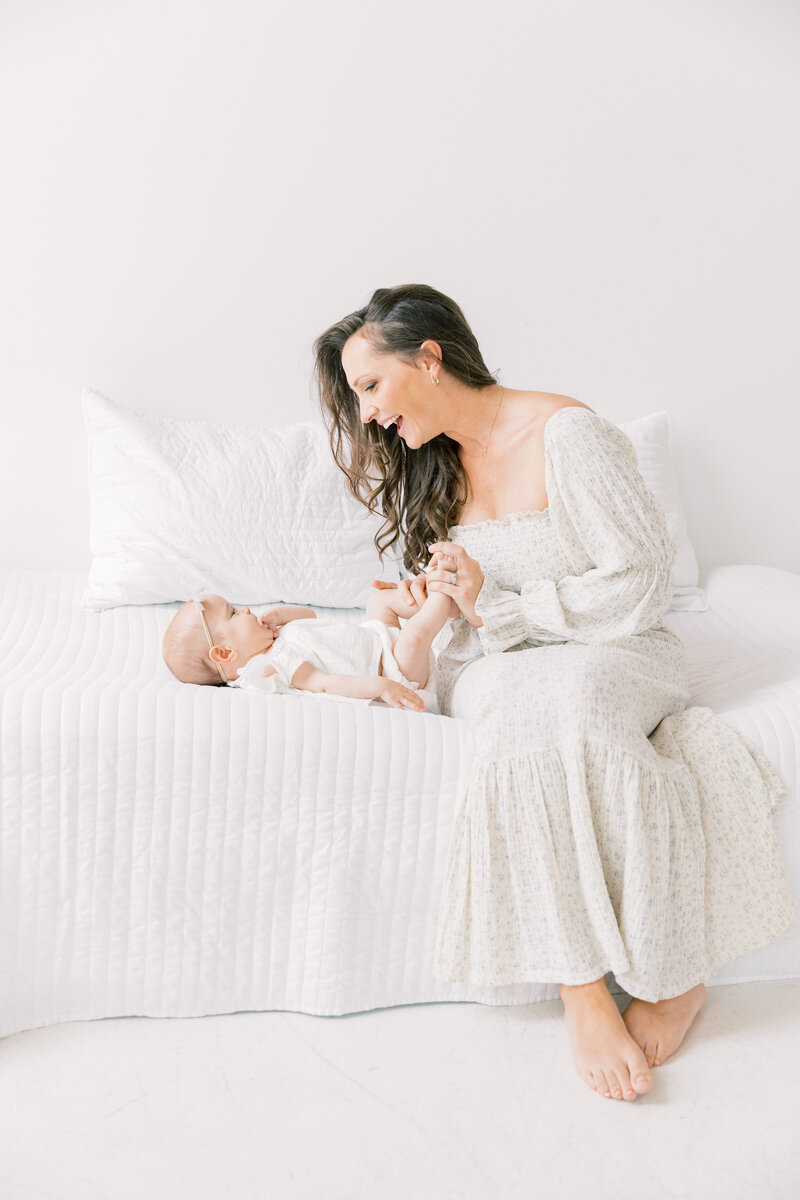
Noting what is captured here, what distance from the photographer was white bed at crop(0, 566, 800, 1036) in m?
1.46

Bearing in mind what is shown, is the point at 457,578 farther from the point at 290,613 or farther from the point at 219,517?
the point at 219,517

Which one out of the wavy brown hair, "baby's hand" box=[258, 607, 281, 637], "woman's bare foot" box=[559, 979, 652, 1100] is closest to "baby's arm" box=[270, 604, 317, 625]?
"baby's hand" box=[258, 607, 281, 637]

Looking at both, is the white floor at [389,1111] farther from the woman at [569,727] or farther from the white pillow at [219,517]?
the white pillow at [219,517]

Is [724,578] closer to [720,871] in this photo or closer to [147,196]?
[720,871]

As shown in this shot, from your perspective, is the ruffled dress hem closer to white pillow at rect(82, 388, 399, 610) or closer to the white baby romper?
the white baby romper

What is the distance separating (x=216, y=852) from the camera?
1.49m

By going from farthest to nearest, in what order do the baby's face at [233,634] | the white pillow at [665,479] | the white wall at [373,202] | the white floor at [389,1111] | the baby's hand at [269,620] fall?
the white pillow at [665,479] < the white wall at [373,202] < the baby's hand at [269,620] < the baby's face at [233,634] < the white floor at [389,1111]

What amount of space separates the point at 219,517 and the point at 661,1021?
1.33 meters

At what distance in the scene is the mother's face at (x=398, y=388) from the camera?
1790 millimetres

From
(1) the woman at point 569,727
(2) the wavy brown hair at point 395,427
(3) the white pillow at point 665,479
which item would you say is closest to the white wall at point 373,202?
(3) the white pillow at point 665,479

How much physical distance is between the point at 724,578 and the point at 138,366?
1.52m

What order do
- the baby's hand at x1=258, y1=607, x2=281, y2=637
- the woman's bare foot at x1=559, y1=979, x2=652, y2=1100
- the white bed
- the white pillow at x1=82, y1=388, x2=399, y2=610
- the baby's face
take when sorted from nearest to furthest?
the woman's bare foot at x1=559, y1=979, x2=652, y2=1100, the white bed, the baby's face, the baby's hand at x1=258, y1=607, x2=281, y2=637, the white pillow at x1=82, y1=388, x2=399, y2=610

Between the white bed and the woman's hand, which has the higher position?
the woman's hand

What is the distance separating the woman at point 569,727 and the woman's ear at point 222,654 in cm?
32
